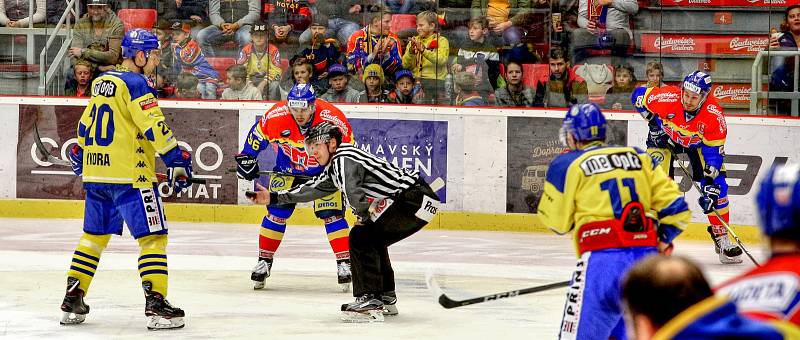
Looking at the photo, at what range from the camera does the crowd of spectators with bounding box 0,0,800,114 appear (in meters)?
11.7

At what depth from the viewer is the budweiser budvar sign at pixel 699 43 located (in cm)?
1151

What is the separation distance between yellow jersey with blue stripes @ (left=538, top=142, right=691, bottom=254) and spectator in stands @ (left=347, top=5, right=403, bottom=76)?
23.6ft

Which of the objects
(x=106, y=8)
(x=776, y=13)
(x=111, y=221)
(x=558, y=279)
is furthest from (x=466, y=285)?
(x=106, y=8)

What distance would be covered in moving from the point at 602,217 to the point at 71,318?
11.6 ft

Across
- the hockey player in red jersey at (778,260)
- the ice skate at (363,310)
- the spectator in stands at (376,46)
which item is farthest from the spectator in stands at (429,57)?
the hockey player in red jersey at (778,260)

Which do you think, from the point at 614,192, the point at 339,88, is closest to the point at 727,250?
the point at 339,88

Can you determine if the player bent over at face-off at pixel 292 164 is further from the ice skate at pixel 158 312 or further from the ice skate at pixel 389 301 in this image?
the ice skate at pixel 158 312

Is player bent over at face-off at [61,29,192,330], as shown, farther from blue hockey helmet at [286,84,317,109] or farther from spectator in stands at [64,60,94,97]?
spectator in stands at [64,60,94,97]

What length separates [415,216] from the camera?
7.12m

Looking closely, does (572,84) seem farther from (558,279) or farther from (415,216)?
(415,216)

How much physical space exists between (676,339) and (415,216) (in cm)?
510

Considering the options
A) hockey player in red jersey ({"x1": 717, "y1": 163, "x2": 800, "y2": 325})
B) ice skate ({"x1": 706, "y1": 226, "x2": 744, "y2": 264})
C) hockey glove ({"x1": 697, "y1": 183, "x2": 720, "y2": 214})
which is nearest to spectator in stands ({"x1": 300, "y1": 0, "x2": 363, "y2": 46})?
hockey glove ({"x1": 697, "y1": 183, "x2": 720, "y2": 214})

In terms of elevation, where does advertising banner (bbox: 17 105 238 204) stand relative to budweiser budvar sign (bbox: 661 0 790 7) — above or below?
below

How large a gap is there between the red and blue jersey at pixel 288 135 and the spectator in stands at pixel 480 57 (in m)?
3.42
